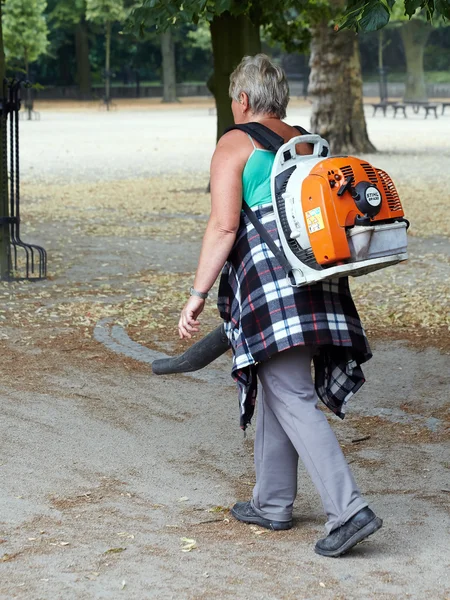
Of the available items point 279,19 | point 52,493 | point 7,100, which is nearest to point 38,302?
point 7,100

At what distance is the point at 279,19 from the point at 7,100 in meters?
Result: 7.70

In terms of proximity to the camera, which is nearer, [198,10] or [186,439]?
[186,439]

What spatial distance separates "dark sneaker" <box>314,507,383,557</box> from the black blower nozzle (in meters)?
0.82

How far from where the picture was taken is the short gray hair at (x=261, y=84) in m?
3.81

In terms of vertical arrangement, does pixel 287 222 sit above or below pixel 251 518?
above

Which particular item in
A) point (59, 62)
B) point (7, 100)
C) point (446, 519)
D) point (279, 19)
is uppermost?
point (59, 62)

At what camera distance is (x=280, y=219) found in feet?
12.1

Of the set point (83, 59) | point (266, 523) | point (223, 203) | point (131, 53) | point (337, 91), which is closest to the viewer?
point (223, 203)

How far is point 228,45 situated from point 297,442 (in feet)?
36.1

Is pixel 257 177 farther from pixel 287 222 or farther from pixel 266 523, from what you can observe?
pixel 266 523

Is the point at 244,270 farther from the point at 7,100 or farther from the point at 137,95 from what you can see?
the point at 137,95

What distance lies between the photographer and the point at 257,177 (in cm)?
381

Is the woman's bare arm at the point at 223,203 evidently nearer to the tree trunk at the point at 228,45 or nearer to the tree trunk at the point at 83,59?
the tree trunk at the point at 228,45

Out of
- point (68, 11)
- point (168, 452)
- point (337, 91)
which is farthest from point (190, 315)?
point (68, 11)
